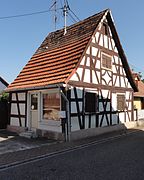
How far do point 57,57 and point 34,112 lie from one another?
3.41 meters

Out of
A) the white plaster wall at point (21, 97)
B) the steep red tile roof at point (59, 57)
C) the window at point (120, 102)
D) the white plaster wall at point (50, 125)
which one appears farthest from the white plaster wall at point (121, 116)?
the white plaster wall at point (21, 97)

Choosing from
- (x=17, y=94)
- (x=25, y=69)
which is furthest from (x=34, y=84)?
(x=25, y=69)

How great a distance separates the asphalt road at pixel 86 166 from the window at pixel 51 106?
10.2 ft

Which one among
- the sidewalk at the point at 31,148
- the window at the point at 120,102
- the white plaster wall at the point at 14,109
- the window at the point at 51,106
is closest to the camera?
the sidewalk at the point at 31,148

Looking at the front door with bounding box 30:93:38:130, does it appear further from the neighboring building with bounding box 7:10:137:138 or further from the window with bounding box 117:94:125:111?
the window with bounding box 117:94:125:111

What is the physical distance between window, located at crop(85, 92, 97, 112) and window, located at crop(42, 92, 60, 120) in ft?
5.36

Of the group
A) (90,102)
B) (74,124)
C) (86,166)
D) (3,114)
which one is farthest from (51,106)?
(86,166)

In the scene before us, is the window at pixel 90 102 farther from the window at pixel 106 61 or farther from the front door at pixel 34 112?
the front door at pixel 34 112

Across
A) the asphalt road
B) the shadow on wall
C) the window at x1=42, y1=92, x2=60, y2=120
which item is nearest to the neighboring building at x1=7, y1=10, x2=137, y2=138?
the window at x1=42, y1=92, x2=60, y2=120

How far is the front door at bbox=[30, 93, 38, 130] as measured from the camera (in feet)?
42.0

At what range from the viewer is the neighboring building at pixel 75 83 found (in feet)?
37.8

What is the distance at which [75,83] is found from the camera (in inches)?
457

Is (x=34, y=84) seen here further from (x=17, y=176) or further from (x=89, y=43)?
(x=17, y=176)

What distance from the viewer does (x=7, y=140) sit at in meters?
11.1
